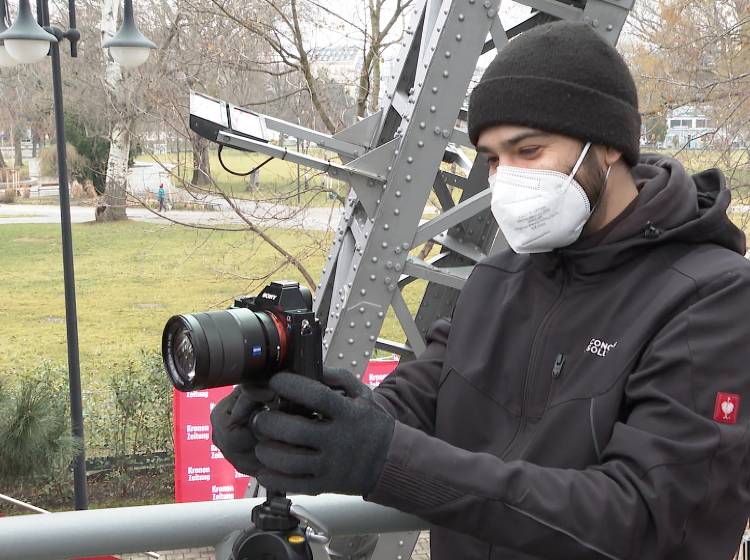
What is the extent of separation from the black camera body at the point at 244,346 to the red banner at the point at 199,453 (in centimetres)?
637

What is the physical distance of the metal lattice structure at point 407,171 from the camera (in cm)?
404

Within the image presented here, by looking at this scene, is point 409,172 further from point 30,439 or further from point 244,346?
point 30,439

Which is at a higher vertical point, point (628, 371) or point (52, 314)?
point (628, 371)

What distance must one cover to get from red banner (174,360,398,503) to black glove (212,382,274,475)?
6.30 m

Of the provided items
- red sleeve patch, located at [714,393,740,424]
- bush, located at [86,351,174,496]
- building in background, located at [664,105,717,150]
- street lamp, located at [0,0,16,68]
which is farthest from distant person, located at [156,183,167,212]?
red sleeve patch, located at [714,393,740,424]

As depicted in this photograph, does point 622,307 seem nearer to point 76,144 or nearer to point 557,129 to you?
point 557,129

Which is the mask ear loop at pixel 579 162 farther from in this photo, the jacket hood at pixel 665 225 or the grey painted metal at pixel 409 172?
the grey painted metal at pixel 409 172

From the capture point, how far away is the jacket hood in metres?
1.57

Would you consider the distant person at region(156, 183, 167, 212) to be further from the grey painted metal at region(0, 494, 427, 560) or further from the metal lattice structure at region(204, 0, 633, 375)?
the grey painted metal at region(0, 494, 427, 560)

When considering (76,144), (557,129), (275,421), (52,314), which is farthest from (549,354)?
(76,144)

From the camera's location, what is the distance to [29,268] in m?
25.2

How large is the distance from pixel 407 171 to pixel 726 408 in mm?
2998

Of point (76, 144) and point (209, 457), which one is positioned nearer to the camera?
point (209, 457)

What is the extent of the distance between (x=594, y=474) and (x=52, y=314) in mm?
21754
